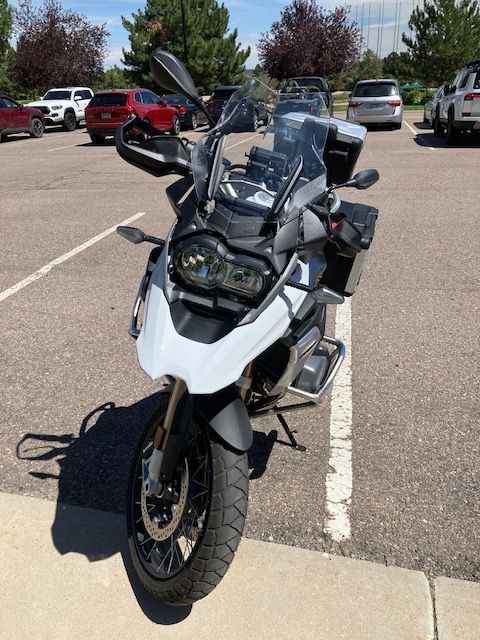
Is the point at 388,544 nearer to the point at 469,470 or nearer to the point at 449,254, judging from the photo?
the point at 469,470

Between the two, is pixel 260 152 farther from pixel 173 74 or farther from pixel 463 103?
pixel 463 103

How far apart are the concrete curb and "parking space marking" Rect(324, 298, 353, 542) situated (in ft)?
0.68

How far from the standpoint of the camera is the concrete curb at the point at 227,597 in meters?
2.18

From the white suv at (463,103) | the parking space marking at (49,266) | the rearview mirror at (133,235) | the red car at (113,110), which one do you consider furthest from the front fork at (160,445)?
the red car at (113,110)

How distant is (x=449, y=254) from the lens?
6.33 m

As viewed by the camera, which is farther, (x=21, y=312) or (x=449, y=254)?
(x=449, y=254)

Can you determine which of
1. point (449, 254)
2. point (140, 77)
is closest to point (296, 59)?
point (140, 77)

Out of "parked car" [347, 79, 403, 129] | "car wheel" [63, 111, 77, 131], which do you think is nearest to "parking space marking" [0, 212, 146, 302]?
"parked car" [347, 79, 403, 129]

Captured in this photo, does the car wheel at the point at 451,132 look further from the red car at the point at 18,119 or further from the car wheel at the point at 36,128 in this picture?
the car wheel at the point at 36,128

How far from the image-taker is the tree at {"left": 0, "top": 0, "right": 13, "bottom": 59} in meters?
46.4

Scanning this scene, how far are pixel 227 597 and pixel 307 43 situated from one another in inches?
1685

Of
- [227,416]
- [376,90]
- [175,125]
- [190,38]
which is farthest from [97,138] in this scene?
[190,38]

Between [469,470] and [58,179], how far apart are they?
10.5 meters

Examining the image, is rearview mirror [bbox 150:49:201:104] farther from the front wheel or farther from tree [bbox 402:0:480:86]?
tree [bbox 402:0:480:86]
